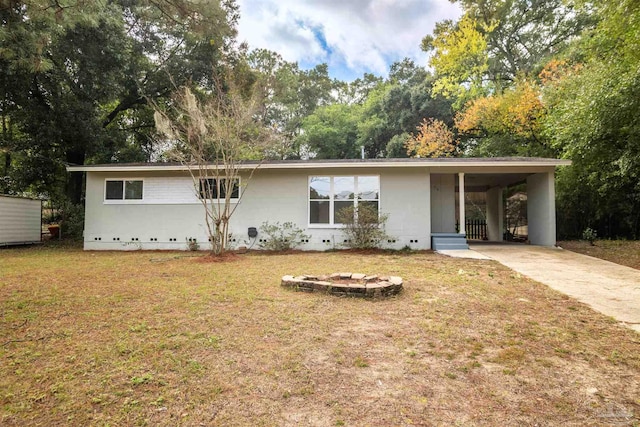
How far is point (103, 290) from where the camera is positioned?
16.4 feet

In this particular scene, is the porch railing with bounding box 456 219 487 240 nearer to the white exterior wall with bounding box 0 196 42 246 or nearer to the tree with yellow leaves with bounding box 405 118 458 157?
the tree with yellow leaves with bounding box 405 118 458 157

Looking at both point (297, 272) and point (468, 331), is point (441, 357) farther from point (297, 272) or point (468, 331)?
point (297, 272)

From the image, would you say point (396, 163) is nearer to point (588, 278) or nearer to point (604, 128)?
point (588, 278)

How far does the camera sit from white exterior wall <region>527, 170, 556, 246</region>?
1003cm

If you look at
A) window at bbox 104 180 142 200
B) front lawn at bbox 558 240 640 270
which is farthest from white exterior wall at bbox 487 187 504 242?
window at bbox 104 180 142 200

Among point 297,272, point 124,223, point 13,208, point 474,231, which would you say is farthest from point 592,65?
point 13,208

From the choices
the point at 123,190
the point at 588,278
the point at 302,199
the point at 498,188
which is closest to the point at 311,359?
the point at 588,278

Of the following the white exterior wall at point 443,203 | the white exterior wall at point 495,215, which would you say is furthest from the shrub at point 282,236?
the white exterior wall at point 495,215

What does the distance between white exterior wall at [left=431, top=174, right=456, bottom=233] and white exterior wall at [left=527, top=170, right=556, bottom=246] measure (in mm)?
2450

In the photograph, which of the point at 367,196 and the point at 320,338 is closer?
the point at 320,338

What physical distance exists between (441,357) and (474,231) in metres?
14.8

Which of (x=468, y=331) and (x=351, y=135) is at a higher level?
(x=351, y=135)

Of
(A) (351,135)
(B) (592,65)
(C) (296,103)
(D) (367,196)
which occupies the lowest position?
(D) (367,196)

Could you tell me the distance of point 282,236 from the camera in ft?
34.6
